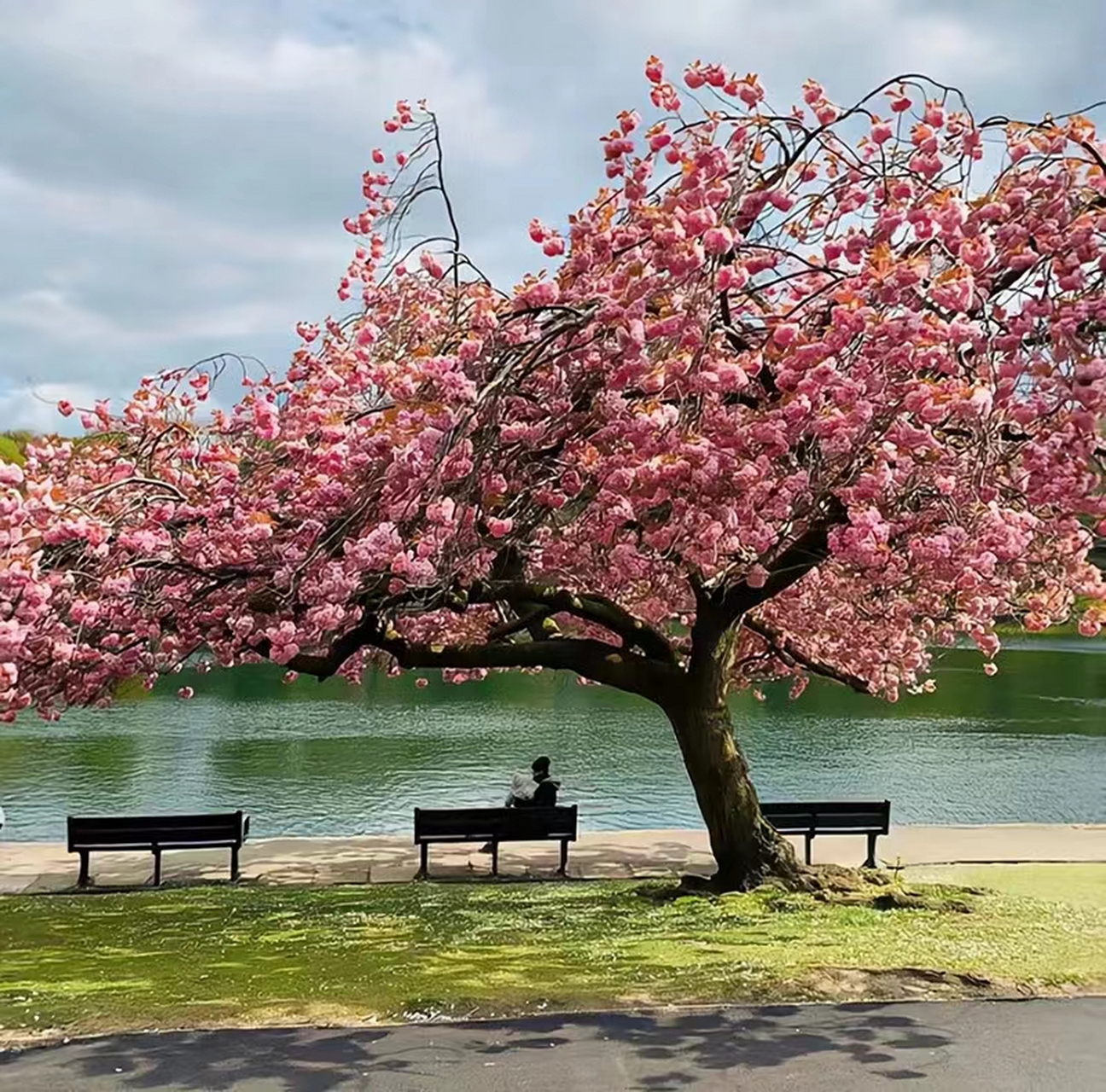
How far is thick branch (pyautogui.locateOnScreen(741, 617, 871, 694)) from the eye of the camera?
11695mm

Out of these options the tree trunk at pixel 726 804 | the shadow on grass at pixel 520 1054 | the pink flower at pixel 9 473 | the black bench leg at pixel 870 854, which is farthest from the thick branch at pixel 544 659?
the shadow on grass at pixel 520 1054

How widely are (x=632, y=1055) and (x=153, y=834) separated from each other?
23.2 feet

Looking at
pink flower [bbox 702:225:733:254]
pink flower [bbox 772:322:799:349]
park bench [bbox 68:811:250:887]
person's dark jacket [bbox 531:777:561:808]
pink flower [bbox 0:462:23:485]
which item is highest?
Answer: pink flower [bbox 702:225:733:254]

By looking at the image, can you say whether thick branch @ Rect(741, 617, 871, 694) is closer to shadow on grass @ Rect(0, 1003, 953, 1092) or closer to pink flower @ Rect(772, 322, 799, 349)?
pink flower @ Rect(772, 322, 799, 349)

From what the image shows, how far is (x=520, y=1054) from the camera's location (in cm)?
552

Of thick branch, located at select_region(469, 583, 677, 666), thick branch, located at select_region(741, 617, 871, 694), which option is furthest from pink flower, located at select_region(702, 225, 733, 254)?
thick branch, located at select_region(741, 617, 871, 694)

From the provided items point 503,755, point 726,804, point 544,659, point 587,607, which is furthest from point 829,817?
point 503,755

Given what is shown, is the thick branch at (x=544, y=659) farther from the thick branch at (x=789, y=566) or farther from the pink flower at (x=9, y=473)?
the pink flower at (x=9, y=473)

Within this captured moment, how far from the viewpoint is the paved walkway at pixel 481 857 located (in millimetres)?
11664

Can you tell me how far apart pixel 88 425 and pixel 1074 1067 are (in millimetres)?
9061

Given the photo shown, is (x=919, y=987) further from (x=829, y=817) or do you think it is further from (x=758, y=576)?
(x=829, y=817)

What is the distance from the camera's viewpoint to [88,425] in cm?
1033

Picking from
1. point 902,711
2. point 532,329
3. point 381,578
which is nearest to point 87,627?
point 381,578

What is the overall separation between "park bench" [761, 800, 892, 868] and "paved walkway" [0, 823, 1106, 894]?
17.1 inches
